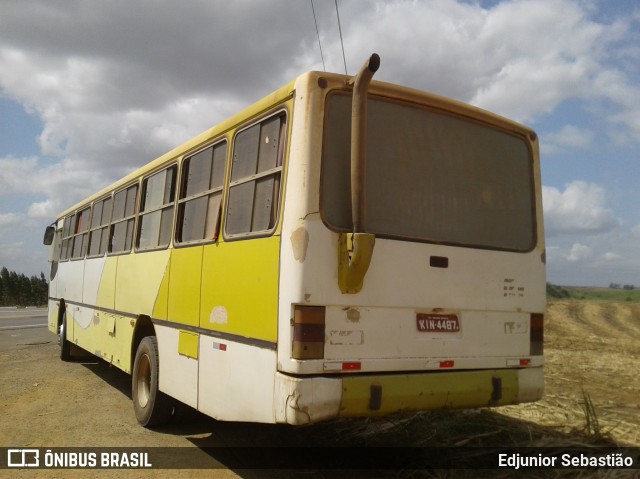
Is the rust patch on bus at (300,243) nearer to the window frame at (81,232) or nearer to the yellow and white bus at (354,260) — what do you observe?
the yellow and white bus at (354,260)

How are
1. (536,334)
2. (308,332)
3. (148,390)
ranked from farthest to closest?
1. (148,390)
2. (536,334)
3. (308,332)

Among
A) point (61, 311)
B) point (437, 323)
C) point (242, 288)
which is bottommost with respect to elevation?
point (61, 311)

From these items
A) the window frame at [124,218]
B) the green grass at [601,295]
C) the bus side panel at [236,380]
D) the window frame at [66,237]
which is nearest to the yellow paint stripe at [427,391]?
the bus side panel at [236,380]

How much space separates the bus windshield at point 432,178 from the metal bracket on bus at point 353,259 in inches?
6.5

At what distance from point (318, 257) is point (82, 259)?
7.87 meters

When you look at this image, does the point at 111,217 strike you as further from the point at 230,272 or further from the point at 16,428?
the point at 230,272

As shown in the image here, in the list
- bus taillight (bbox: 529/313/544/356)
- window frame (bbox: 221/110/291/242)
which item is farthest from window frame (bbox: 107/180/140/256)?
bus taillight (bbox: 529/313/544/356)

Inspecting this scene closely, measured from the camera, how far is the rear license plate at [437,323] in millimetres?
4527

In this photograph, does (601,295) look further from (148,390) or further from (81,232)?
(148,390)

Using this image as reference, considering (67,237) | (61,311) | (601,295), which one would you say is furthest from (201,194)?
(601,295)

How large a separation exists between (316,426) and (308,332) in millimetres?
2782

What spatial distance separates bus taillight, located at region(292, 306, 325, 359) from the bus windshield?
624mm

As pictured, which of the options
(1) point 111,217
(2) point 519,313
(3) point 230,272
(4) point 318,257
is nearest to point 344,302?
(4) point 318,257

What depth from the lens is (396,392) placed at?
14.0ft
